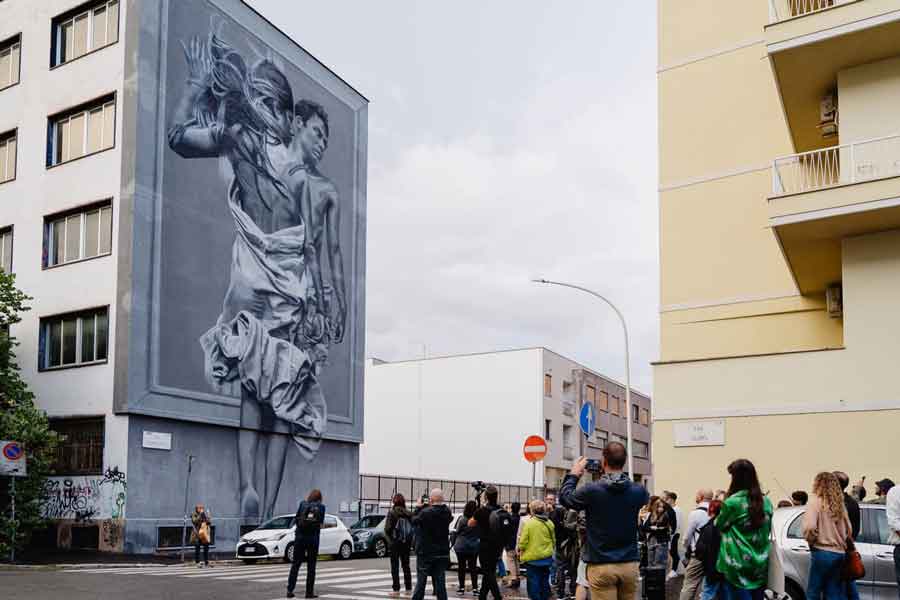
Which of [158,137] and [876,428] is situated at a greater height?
[158,137]

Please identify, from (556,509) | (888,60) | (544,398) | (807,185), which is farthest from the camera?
(544,398)

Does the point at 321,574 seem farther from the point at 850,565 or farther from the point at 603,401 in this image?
the point at 603,401

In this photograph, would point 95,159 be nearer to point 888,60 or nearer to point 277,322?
point 277,322

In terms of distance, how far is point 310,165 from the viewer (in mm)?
40938

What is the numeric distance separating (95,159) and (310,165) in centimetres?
971

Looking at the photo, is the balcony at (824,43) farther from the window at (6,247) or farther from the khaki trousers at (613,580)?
the window at (6,247)

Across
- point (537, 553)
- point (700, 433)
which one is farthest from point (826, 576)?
point (700, 433)

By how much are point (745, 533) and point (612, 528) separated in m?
1.13

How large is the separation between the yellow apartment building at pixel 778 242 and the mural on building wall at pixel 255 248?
16309 millimetres

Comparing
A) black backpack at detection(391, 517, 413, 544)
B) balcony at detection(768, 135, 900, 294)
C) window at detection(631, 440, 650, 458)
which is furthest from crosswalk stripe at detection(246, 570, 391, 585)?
window at detection(631, 440, 650, 458)

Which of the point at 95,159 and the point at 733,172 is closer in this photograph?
the point at 733,172

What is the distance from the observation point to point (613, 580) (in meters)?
7.62

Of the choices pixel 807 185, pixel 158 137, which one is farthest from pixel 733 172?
pixel 158 137

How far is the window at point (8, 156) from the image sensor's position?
36.3m
